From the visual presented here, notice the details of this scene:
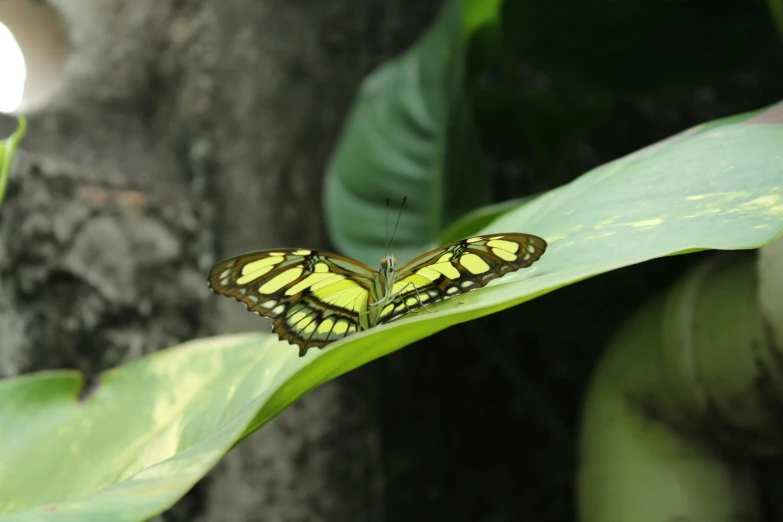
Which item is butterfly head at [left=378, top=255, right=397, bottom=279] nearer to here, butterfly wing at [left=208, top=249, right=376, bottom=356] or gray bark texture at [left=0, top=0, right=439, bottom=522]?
butterfly wing at [left=208, top=249, right=376, bottom=356]

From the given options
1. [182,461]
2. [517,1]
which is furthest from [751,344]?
[517,1]

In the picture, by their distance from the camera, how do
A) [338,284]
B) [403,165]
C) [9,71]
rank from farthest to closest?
[403,165], [9,71], [338,284]

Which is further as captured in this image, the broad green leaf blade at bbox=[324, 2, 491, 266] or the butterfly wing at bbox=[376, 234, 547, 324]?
the broad green leaf blade at bbox=[324, 2, 491, 266]

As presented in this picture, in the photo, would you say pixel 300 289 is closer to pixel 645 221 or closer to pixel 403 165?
pixel 645 221

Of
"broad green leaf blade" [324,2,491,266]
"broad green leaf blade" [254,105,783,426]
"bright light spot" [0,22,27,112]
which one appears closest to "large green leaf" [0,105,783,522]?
"broad green leaf blade" [254,105,783,426]

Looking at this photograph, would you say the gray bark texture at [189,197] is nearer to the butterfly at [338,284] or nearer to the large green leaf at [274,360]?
the large green leaf at [274,360]

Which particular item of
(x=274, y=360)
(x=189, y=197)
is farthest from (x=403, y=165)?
(x=274, y=360)

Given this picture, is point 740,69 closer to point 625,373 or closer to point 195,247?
point 625,373
